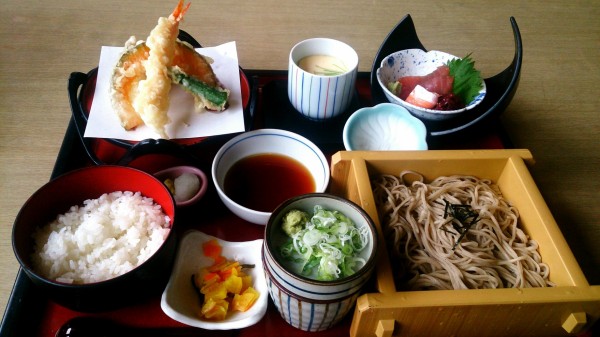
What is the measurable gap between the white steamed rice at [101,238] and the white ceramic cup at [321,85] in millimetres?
639

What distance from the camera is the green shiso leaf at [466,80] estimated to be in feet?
5.20

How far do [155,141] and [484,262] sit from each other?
1010 millimetres

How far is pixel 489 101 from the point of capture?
163cm

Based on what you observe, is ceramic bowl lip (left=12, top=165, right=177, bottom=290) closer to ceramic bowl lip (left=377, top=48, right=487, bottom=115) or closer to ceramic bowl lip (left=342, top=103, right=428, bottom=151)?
ceramic bowl lip (left=342, top=103, right=428, bottom=151)

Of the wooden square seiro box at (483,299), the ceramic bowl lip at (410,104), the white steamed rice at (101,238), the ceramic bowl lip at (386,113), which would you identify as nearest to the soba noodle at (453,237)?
the wooden square seiro box at (483,299)

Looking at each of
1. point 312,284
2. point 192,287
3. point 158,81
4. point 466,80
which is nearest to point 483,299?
point 312,284

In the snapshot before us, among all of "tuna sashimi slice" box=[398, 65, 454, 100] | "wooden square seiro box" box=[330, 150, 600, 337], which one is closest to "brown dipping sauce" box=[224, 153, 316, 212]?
"wooden square seiro box" box=[330, 150, 600, 337]

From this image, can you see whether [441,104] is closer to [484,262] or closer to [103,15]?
[484,262]

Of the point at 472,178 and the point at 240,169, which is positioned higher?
the point at 472,178

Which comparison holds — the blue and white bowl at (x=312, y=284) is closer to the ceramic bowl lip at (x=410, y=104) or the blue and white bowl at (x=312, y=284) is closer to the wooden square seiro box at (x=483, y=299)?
the wooden square seiro box at (x=483, y=299)

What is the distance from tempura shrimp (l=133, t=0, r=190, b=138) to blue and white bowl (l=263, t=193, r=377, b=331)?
0.61 metres

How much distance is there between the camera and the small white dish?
99 cm

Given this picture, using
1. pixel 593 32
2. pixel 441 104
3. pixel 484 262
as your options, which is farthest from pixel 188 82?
pixel 593 32

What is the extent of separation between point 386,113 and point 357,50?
89cm
